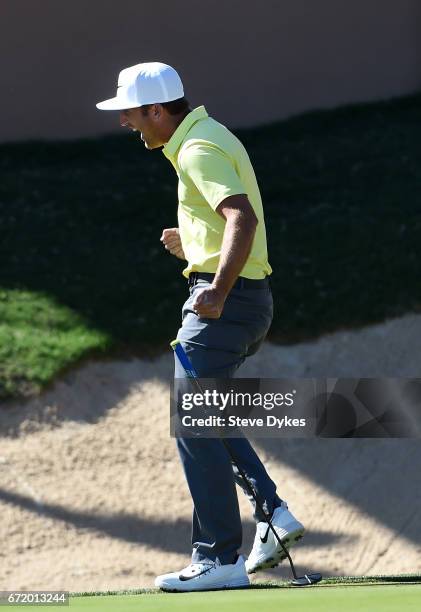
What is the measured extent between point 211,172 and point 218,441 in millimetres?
935

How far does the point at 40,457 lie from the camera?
8.51 meters

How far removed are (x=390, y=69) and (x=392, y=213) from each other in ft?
11.2

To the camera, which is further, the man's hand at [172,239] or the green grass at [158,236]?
the green grass at [158,236]

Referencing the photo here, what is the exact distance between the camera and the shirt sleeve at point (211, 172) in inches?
182

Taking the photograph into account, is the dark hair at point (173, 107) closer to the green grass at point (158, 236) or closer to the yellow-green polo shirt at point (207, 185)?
the yellow-green polo shirt at point (207, 185)

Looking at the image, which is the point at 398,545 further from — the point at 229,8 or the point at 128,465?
the point at 229,8

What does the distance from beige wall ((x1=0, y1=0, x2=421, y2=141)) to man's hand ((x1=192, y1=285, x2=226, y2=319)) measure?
8.80 metres

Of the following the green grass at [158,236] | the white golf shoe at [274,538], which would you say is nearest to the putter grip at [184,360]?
the white golf shoe at [274,538]

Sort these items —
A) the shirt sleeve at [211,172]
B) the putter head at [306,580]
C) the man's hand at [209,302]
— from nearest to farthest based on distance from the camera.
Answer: the man's hand at [209,302] → the shirt sleeve at [211,172] → the putter head at [306,580]

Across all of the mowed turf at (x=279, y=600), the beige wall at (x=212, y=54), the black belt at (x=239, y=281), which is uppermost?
the black belt at (x=239, y=281)

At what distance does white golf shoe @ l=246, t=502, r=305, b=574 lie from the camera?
195 inches

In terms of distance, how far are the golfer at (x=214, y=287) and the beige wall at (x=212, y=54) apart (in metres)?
8.29

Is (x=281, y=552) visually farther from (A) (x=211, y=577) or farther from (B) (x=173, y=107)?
(B) (x=173, y=107)

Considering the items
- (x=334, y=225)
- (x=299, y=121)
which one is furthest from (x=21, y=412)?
(x=299, y=121)
